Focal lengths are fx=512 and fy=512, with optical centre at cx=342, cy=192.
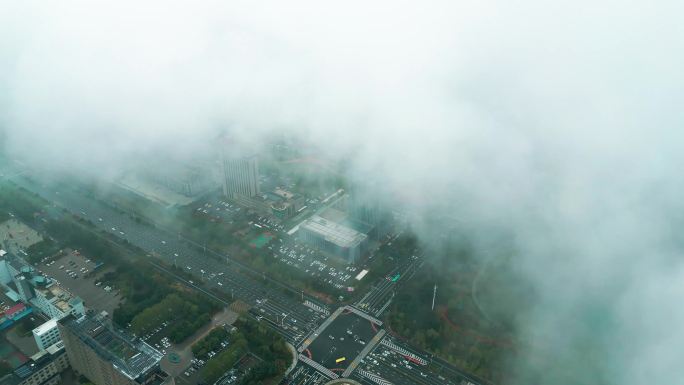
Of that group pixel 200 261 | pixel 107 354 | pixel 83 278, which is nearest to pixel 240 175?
pixel 200 261

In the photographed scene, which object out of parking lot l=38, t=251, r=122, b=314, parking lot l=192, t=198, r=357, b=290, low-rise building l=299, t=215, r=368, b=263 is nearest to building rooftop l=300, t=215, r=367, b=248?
low-rise building l=299, t=215, r=368, b=263

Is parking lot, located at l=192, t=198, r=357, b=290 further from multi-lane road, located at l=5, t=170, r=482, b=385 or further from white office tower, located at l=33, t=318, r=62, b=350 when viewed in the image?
white office tower, located at l=33, t=318, r=62, b=350

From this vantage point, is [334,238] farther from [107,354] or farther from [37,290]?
[37,290]

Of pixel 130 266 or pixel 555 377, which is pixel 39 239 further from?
pixel 555 377

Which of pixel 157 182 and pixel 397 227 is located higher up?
pixel 397 227

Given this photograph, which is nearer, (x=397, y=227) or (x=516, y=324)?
(x=516, y=324)

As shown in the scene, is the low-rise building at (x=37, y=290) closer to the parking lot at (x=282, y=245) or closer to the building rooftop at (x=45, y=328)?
the building rooftop at (x=45, y=328)

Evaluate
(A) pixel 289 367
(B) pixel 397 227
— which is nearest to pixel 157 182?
(B) pixel 397 227

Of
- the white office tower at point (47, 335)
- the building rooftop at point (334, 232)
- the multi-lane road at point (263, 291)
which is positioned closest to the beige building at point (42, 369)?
the white office tower at point (47, 335)

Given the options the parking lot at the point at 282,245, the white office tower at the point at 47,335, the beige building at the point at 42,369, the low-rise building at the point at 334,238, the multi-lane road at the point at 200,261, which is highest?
the low-rise building at the point at 334,238
